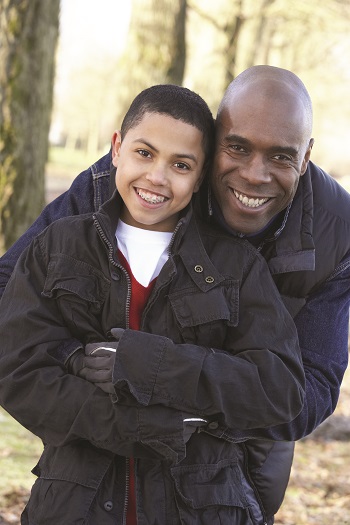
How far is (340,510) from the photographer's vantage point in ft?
19.2

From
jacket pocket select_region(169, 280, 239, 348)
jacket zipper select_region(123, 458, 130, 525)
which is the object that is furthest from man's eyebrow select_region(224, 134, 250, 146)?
jacket zipper select_region(123, 458, 130, 525)

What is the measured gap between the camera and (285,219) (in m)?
3.06

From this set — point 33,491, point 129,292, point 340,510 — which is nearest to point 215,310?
point 129,292

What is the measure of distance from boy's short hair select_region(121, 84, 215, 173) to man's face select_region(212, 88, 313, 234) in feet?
0.33

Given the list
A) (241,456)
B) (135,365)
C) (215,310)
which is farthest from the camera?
(241,456)

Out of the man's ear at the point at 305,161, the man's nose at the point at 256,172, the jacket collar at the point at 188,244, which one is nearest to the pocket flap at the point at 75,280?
the jacket collar at the point at 188,244

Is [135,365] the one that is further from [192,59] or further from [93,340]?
[192,59]

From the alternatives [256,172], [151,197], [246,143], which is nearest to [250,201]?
[256,172]

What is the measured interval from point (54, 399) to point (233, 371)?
0.57 metres

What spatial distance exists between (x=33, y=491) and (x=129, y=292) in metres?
0.74

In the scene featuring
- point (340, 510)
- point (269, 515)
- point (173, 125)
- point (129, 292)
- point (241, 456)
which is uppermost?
point (173, 125)

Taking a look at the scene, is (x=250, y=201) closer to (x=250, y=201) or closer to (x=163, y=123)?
(x=250, y=201)

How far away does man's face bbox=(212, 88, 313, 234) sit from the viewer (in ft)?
9.87

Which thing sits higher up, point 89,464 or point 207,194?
point 207,194
